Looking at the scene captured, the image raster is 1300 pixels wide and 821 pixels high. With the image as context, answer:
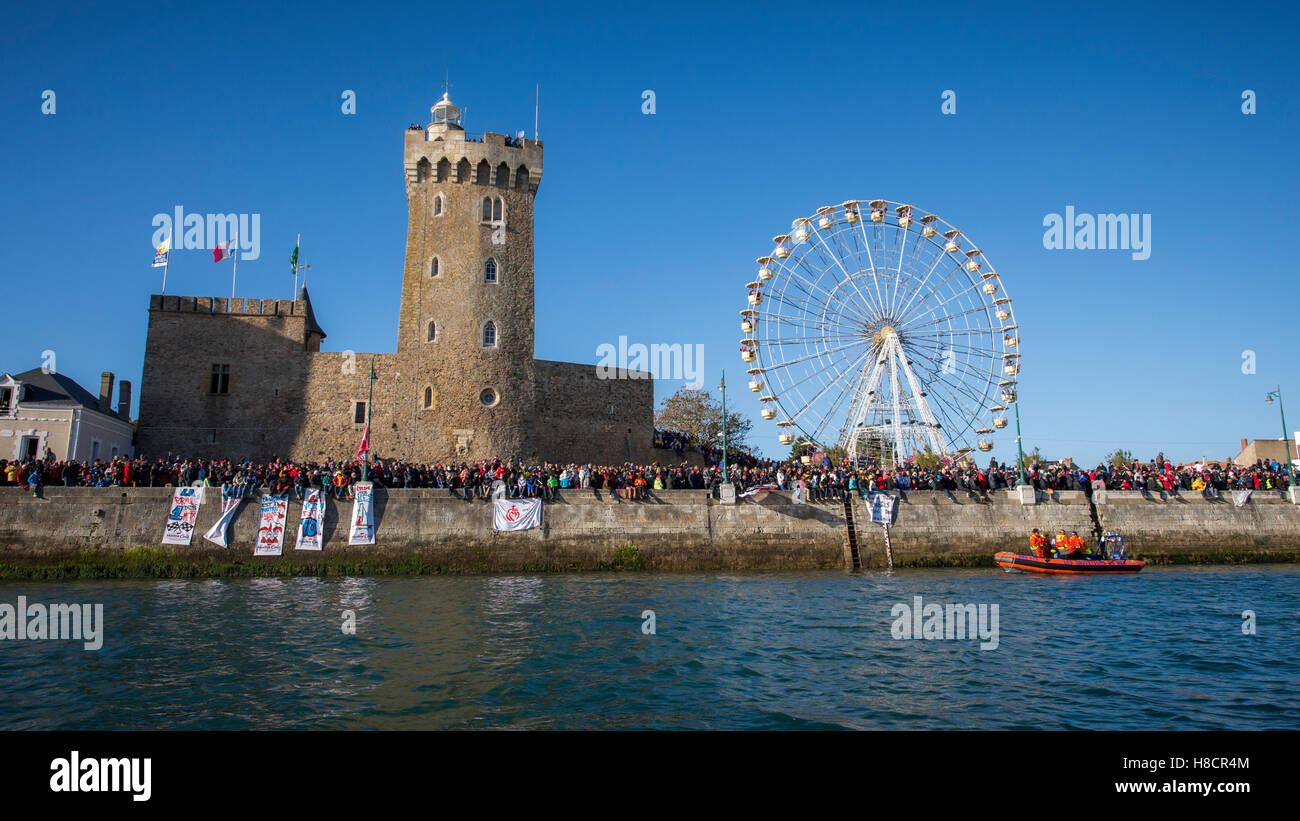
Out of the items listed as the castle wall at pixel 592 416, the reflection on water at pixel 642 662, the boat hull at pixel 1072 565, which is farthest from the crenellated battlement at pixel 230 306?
the boat hull at pixel 1072 565

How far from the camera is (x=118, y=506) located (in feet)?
93.2

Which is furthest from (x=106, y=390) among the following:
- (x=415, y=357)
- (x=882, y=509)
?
(x=882, y=509)

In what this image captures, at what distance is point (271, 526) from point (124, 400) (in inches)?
803

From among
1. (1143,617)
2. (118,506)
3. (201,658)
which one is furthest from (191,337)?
(1143,617)

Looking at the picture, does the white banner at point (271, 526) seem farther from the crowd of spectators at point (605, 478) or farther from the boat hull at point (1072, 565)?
the boat hull at point (1072, 565)

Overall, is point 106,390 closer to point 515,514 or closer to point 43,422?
point 43,422

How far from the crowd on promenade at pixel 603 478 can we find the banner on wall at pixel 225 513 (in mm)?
278

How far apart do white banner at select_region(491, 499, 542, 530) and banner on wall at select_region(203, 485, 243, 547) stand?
9076 millimetres

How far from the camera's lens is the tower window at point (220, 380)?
39.9m

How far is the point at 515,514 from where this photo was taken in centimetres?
3044

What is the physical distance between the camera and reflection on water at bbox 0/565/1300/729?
11.4 m

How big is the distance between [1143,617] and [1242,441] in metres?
49.6

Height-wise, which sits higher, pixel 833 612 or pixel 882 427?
pixel 882 427
